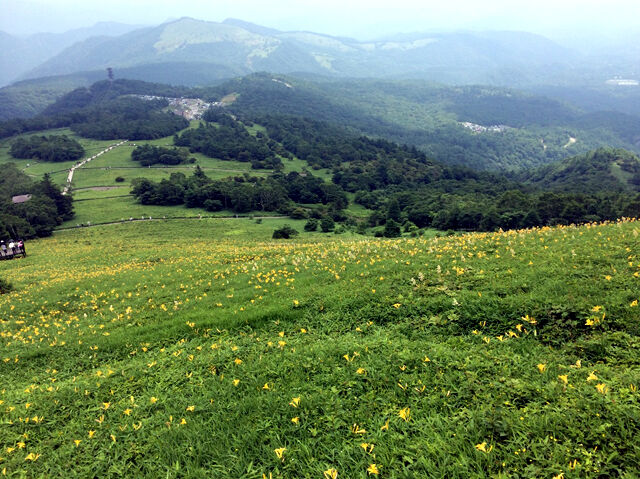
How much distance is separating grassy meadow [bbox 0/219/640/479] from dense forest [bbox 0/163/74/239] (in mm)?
83596

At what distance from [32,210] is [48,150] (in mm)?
96217

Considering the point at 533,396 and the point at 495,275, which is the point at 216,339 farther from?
the point at 495,275

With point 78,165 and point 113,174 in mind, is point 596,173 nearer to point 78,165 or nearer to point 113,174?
point 113,174

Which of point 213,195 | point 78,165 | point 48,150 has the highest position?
point 48,150

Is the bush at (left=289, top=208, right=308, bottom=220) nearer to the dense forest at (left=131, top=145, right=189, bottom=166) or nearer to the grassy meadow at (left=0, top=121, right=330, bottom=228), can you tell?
the grassy meadow at (left=0, top=121, right=330, bottom=228)

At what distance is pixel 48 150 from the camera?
15362 centimetres

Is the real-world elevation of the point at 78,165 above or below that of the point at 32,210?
above

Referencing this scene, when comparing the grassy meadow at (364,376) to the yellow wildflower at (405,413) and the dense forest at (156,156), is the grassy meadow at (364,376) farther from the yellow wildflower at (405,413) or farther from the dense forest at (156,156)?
the dense forest at (156,156)

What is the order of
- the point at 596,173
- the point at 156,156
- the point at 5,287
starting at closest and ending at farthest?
the point at 5,287 < the point at 156,156 < the point at 596,173

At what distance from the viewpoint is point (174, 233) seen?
68.9m

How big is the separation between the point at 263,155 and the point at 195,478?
186720 mm

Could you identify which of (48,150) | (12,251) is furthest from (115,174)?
(12,251)

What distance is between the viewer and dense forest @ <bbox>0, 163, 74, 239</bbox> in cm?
7412

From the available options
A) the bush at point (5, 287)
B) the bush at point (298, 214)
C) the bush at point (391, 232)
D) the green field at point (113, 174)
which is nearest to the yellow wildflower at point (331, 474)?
the bush at point (5, 287)
